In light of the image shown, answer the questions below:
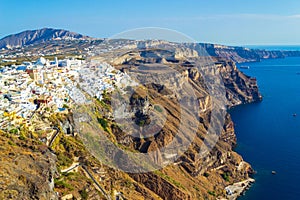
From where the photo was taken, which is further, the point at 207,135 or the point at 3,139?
the point at 207,135

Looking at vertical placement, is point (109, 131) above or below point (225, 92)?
above

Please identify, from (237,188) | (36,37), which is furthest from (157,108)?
(36,37)

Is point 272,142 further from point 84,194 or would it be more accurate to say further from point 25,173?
point 25,173

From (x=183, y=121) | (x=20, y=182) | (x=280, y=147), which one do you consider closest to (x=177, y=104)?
(x=183, y=121)

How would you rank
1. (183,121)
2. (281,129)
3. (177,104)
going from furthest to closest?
(281,129) < (177,104) < (183,121)

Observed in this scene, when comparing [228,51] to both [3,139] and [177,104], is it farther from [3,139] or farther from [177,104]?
[3,139]

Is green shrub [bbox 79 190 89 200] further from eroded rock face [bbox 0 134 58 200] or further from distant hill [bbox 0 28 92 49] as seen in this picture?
distant hill [bbox 0 28 92 49]
